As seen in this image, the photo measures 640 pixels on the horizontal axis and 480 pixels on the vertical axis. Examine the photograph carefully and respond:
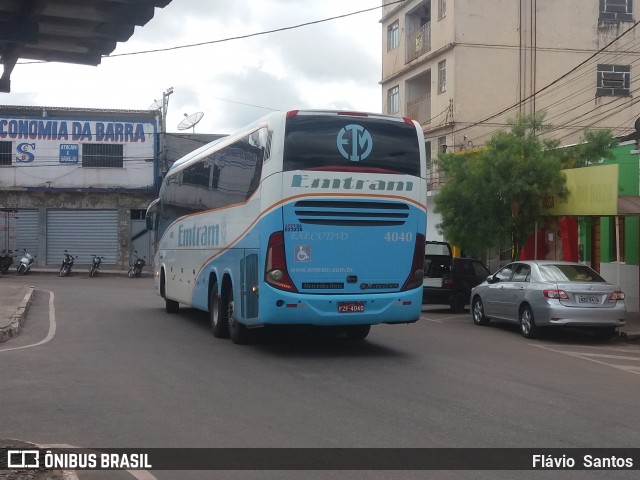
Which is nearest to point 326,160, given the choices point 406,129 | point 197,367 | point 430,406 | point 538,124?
point 406,129

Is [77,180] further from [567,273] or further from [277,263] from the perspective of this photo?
[277,263]

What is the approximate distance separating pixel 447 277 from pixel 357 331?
7.90 meters

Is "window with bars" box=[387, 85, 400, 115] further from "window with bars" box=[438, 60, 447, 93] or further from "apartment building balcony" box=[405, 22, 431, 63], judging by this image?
"window with bars" box=[438, 60, 447, 93]

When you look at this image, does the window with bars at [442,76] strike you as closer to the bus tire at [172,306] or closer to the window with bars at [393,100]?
the window with bars at [393,100]

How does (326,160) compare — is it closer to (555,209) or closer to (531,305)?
(531,305)

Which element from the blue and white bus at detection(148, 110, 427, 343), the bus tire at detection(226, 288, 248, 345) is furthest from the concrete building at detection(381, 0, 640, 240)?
the blue and white bus at detection(148, 110, 427, 343)

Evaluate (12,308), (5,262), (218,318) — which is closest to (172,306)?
(12,308)

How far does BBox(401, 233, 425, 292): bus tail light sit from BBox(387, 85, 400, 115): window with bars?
27.2m

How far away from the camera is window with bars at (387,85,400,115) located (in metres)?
39.8

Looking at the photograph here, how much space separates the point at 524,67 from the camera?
115ft

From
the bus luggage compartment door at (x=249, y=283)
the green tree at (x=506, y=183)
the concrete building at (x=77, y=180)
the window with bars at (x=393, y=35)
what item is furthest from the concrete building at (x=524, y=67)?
the bus luggage compartment door at (x=249, y=283)

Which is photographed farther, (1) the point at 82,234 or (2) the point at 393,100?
(1) the point at 82,234

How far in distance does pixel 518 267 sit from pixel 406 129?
585 cm

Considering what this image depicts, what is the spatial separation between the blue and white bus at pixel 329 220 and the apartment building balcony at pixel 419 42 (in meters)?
24.2
